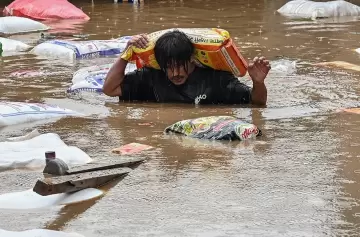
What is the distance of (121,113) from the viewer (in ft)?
17.7

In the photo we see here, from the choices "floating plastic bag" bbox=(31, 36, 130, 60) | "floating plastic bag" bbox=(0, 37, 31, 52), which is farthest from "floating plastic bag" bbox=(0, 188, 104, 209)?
"floating plastic bag" bbox=(0, 37, 31, 52)

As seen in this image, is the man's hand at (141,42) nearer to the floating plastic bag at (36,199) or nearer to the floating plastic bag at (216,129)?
the floating plastic bag at (216,129)

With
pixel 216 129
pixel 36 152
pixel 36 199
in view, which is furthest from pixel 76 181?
pixel 216 129

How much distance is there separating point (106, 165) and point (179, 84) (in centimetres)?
199

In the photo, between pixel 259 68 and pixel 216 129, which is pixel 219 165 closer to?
pixel 216 129

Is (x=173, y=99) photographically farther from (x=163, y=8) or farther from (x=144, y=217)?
(x=163, y=8)

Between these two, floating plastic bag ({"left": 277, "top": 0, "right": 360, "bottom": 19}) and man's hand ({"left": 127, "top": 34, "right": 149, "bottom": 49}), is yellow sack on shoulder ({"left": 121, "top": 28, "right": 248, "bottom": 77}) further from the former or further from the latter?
floating plastic bag ({"left": 277, "top": 0, "right": 360, "bottom": 19})

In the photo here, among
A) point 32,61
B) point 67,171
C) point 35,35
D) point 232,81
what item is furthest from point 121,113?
point 35,35

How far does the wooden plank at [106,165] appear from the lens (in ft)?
11.9

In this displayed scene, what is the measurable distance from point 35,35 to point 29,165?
6635mm

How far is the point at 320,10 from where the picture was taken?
12.8 m

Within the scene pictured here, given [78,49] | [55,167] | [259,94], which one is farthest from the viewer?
[78,49]

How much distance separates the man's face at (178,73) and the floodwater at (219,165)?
0.61 ft

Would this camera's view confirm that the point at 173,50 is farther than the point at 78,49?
No
